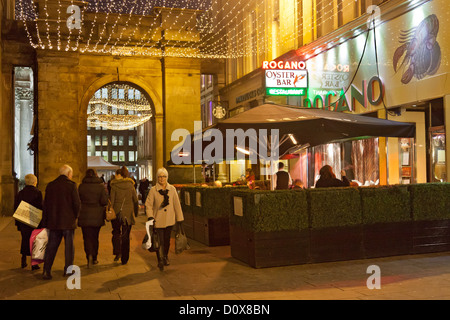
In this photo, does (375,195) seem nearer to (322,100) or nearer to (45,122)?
(322,100)

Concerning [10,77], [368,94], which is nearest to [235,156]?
[368,94]

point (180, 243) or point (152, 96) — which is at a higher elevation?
point (152, 96)

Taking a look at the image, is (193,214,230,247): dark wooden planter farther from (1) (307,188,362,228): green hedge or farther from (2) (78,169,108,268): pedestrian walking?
(1) (307,188,362,228): green hedge

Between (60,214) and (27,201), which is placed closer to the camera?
(60,214)

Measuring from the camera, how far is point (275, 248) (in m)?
8.41

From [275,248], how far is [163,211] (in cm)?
201

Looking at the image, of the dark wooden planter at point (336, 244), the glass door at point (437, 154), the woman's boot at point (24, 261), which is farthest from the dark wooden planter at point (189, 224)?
A: the glass door at point (437, 154)

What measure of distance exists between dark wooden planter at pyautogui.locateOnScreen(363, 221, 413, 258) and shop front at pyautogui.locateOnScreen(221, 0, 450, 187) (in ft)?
13.4

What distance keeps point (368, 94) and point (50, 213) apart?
1038 centimetres

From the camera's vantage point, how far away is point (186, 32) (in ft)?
85.4

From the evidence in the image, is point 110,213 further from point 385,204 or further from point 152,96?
point 152,96

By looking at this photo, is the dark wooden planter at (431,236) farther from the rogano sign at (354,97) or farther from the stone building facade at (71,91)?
the stone building facade at (71,91)

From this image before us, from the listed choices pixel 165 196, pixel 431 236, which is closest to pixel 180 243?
pixel 165 196

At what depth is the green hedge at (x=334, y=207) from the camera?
867 cm
